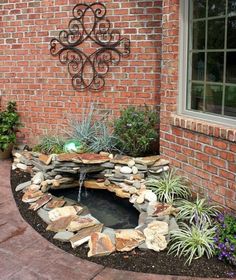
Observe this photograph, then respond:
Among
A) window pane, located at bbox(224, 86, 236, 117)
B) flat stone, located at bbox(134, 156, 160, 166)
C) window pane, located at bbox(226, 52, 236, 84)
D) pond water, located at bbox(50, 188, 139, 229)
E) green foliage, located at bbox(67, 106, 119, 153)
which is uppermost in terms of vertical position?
window pane, located at bbox(226, 52, 236, 84)

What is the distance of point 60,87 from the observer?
5.02 meters

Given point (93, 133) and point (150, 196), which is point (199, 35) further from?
point (93, 133)

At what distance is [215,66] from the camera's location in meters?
3.38

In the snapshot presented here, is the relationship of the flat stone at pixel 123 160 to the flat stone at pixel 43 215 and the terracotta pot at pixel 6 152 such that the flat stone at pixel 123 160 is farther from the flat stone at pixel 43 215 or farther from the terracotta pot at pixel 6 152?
the terracotta pot at pixel 6 152

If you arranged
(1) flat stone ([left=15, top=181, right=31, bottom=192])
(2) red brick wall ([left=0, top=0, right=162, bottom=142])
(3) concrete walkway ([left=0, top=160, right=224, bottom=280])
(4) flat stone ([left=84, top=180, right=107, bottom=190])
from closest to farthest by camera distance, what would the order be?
(3) concrete walkway ([left=0, top=160, right=224, bottom=280]) < (1) flat stone ([left=15, top=181, right=31, bottom=192]) < (4) flat stone ([left=84, top=180, right=107, bottom=190]) < (2) red brick wall ([left=0, top=0, right=162, bottom=142])

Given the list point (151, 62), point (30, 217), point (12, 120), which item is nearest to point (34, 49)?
point (12, 120)

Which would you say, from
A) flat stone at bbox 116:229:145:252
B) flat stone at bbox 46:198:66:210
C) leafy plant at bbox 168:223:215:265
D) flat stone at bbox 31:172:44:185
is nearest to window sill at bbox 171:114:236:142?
leafy plant at bbox 168:223:215:265

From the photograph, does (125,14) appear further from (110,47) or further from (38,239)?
(38,239)

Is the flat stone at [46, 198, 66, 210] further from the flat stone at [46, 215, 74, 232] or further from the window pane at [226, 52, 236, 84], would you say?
the window pane at [226, 52, 236, 84]

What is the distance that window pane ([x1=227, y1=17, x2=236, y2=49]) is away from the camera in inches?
124

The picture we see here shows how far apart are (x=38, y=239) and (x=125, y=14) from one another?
2.94 meters

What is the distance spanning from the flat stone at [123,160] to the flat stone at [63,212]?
79 centimetres

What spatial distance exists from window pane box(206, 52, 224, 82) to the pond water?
1.56m

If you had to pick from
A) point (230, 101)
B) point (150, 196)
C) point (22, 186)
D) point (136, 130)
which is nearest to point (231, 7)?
point (230, 101)
